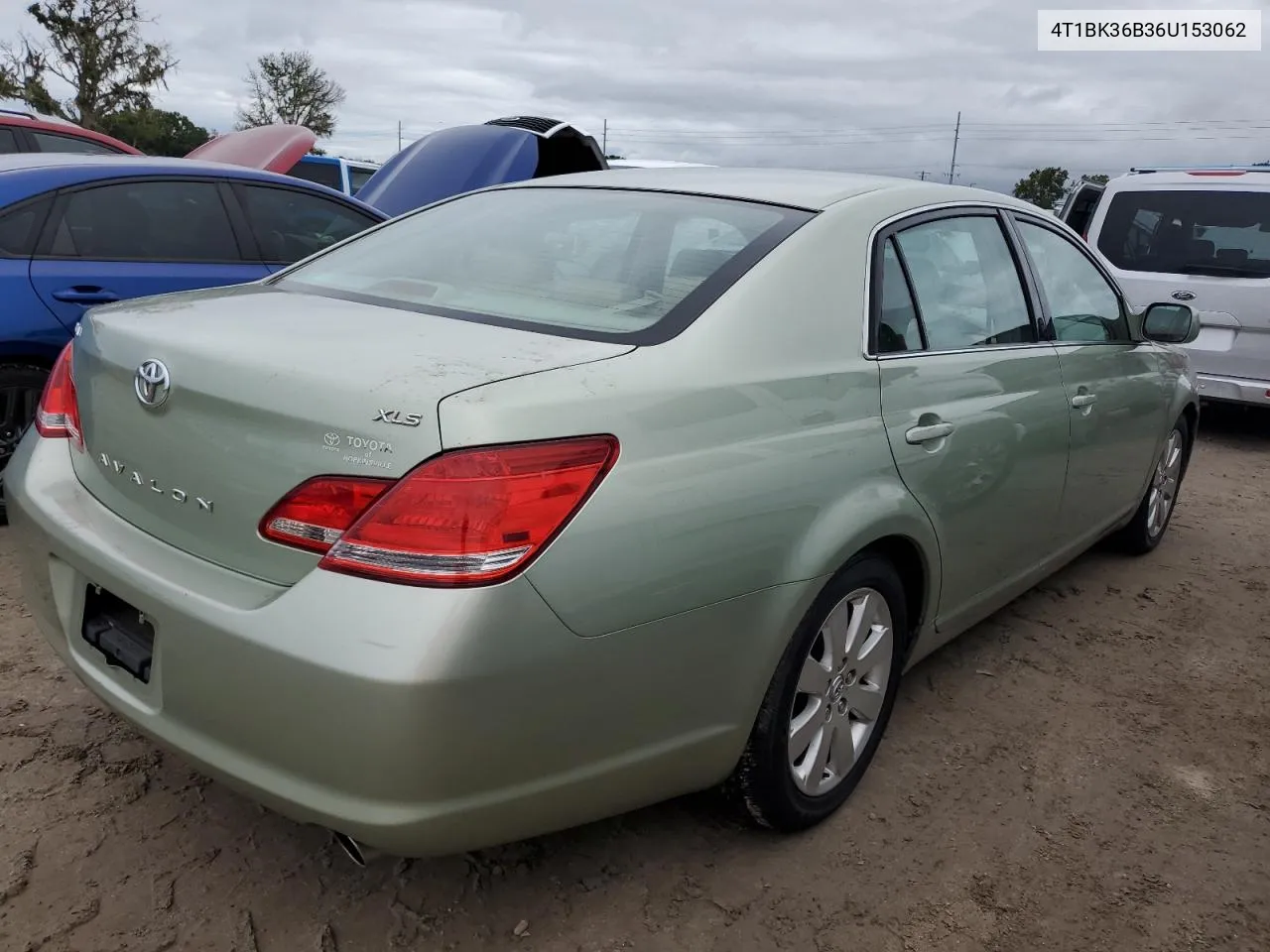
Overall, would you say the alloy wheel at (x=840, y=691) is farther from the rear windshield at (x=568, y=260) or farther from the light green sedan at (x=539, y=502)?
the rear windshield at (x=568, y=260)

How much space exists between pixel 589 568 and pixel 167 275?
3479 mm

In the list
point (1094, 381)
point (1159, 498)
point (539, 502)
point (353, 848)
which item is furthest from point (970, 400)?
point (1159, 498)

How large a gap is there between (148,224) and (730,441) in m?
3.54

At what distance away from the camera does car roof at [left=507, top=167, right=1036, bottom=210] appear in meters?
2.60

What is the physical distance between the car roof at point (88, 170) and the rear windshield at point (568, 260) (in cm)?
202

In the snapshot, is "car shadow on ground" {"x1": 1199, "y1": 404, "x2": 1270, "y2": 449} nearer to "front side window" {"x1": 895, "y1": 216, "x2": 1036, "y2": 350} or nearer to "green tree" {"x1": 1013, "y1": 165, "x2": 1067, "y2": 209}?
"front side window" {"x1": 895, "y1": 216, "x2": 1036, "y2": 350}

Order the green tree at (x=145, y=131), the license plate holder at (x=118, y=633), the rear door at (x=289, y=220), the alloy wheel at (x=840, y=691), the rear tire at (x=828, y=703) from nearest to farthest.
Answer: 1. the license plate holder at (x=118, y=633)
2. the rear tire at (x=828, y=703)
3. the alloy wheel at (x=840, y=691)
4. the rear door at (x=289, y=220)
5. the green tree at (x=145, y=131)

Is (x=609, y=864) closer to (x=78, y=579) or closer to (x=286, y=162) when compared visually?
(x=78, y=579)

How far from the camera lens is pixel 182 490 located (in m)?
1.88

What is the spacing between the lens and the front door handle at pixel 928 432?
7.98 ft

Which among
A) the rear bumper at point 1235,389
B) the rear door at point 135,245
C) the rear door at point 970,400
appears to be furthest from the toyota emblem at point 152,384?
the rear bumper at point 1235,389

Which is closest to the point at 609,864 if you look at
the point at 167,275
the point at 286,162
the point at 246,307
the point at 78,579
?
the point at 78,579

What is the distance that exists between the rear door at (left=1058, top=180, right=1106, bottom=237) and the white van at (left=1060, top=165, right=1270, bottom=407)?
0.43 m

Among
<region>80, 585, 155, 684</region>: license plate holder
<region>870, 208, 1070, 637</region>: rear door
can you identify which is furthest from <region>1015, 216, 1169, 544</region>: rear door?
<region>80, 585, 155, 684</region>: license plate holder
